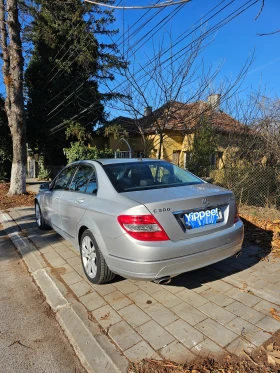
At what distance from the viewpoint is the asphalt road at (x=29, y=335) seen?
2.14 metres

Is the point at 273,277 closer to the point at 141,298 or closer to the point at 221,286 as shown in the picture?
the point at 221,286

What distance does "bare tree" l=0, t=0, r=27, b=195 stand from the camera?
380 inches

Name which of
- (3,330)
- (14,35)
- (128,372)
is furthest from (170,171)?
(14,35)

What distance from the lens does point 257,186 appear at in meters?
6.74

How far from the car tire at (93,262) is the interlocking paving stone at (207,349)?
1246 millimetres

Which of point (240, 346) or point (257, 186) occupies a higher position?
point (257, 186)

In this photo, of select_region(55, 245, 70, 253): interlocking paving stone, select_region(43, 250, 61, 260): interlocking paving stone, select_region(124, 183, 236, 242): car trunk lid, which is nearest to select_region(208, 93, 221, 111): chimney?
select_region(124, 183, 236, 242): car trunk lid

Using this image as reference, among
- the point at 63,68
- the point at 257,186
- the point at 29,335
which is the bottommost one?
the point at 29,335

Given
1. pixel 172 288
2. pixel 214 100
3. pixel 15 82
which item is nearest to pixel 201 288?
pixel 172 288

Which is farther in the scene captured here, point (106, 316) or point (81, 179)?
point (81, 179)

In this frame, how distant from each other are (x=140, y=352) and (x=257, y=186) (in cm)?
565

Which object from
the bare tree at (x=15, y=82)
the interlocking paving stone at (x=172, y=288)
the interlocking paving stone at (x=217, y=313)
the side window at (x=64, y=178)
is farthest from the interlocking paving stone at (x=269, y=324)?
the bare tree at (x=15, y=82)

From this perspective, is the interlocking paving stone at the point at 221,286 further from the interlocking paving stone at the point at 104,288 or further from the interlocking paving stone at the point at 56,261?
the interlocking paving stone at the point at 56,261

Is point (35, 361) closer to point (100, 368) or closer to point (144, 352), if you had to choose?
point (100, 368)
